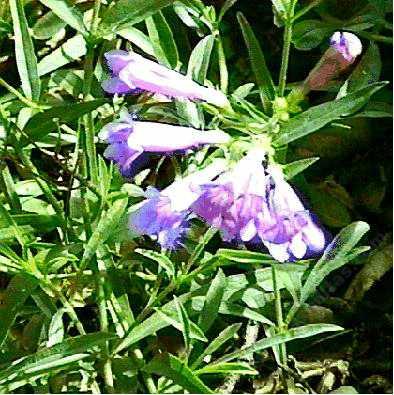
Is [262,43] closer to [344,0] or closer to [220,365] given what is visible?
[344,0]

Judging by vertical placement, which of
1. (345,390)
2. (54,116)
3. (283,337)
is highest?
(54,116)

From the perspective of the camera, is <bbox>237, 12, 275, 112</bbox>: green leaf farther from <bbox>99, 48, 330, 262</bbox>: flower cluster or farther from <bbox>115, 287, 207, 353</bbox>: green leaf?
<bbox>115, 287, 207, 353</bbox>: green leaf

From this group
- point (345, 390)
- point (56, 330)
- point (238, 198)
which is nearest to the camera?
point (238, 198)

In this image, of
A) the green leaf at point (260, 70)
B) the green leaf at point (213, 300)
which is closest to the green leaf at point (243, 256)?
the green leaf at point (213, 300)

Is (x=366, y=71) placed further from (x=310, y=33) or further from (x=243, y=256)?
(x=243, y=256)

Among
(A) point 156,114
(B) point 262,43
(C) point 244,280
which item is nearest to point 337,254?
(C) point 244,280

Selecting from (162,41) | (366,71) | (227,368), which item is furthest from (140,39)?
(227,368)
